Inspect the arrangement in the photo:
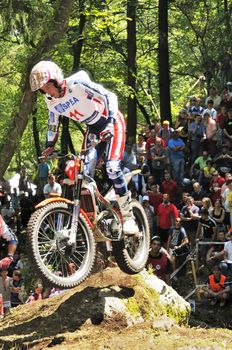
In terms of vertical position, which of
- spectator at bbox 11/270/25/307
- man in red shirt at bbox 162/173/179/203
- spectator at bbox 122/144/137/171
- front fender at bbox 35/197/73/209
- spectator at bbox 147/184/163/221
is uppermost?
spectator at bbox 122/144/137/171

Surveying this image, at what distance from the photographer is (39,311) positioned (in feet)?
27.4

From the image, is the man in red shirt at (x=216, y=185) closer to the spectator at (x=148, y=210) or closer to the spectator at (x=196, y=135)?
the spectator at (x=148, y=210)

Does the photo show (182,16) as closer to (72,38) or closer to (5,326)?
(72,38)

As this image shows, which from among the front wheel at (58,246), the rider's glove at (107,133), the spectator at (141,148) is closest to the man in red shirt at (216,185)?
the spectator at (141,148)

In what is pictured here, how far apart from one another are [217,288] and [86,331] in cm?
670

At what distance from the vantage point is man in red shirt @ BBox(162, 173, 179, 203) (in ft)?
54.7

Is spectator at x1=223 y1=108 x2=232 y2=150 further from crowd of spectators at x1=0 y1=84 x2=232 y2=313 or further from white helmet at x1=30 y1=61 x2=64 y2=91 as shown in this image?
white helmet at x1=30 y1=61 x2=64 y2=91

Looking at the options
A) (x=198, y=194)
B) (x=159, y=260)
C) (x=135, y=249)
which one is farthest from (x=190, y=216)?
(x=135, y=249)

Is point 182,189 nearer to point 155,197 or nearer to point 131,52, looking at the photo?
point 155,197

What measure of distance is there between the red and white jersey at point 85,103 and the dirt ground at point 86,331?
7.03ft

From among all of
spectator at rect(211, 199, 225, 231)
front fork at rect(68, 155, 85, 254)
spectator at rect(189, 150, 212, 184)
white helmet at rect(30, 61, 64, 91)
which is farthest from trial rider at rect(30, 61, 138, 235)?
spectator at rect(189, 150, 212, 184)

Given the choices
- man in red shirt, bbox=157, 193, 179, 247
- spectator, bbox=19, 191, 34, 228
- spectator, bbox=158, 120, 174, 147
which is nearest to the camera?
man in red shirt, bbox=157, 193, 179, 247

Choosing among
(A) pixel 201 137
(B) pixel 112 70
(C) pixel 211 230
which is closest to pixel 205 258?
(C) pixel 211 230

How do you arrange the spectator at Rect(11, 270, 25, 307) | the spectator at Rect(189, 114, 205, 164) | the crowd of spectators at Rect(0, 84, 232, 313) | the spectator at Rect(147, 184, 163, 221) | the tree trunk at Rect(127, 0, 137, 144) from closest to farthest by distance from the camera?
1. the crowd of spectators at Rect(0, 84, 232, 313)
2. the spectator at Rect(11, 270, 25, 307)
3. the spectator at Rect(147, 184, 163, 221)
4. the spectator at Rect(189, 114, 205, 164)
5. the tree trunk at Rect(127, 0, 137, 144)
